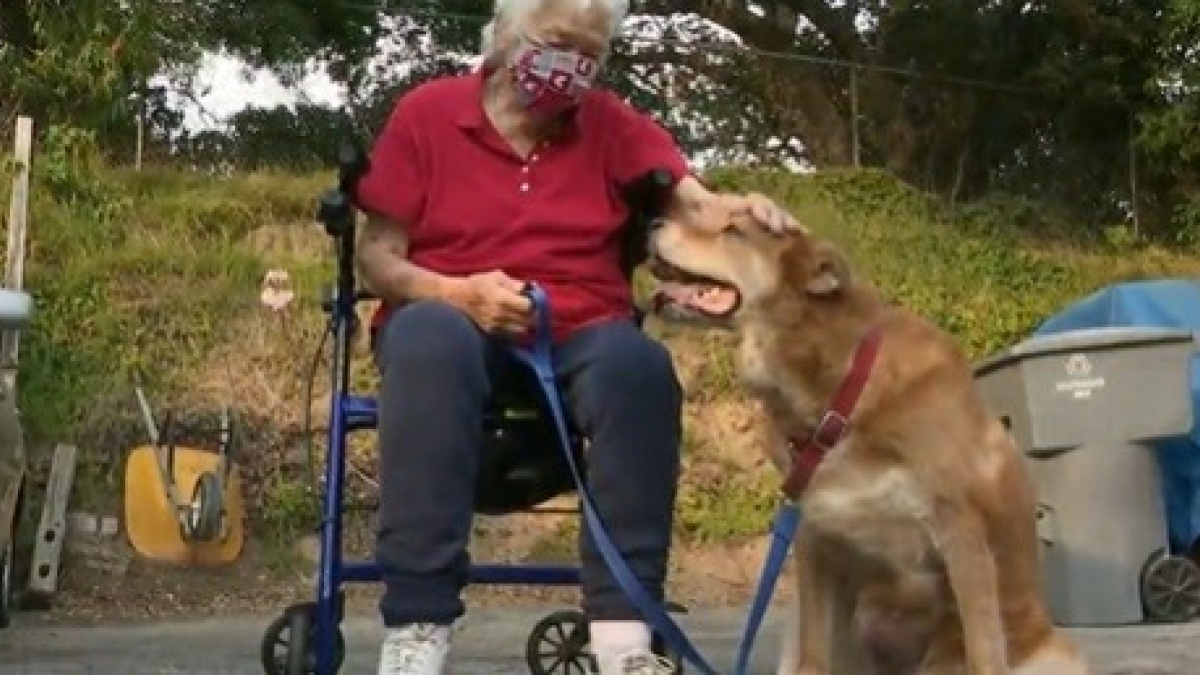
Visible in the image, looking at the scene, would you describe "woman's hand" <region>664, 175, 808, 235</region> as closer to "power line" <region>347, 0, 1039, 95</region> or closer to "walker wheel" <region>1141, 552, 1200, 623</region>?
"walker wheel" <region>1141, 552, 1200, 623</region>

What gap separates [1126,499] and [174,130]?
657 cm

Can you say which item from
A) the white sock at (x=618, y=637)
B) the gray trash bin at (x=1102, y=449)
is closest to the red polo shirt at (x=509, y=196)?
the white sock at (x=618, y=637)

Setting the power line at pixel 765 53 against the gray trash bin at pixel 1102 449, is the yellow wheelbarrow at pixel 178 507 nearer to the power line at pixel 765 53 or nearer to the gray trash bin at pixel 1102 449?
the gray trash bin at pixel 1102 449

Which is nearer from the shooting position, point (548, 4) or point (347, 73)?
point (548, 4)

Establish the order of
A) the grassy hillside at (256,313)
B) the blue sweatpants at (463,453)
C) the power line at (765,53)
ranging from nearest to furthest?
the blue sweatpants at (463,453) < the grassy hillside at (256,313) < the power line at (765,53)

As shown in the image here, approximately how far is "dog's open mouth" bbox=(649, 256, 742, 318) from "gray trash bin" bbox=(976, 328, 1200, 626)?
3594 mm

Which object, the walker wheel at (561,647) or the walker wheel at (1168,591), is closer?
the walker wheel at (561,647)

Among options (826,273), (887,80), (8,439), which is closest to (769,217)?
(826,273)

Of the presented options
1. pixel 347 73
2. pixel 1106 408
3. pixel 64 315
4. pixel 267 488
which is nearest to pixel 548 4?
pixel 1106 408

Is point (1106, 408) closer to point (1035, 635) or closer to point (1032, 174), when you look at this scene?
point (1035, 635)

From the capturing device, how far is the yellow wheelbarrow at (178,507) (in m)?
7.15

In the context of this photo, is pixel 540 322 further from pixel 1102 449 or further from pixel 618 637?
pixel 1102 449

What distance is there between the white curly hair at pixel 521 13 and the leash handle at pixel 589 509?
19.1 inches

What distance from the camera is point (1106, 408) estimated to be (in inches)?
263
